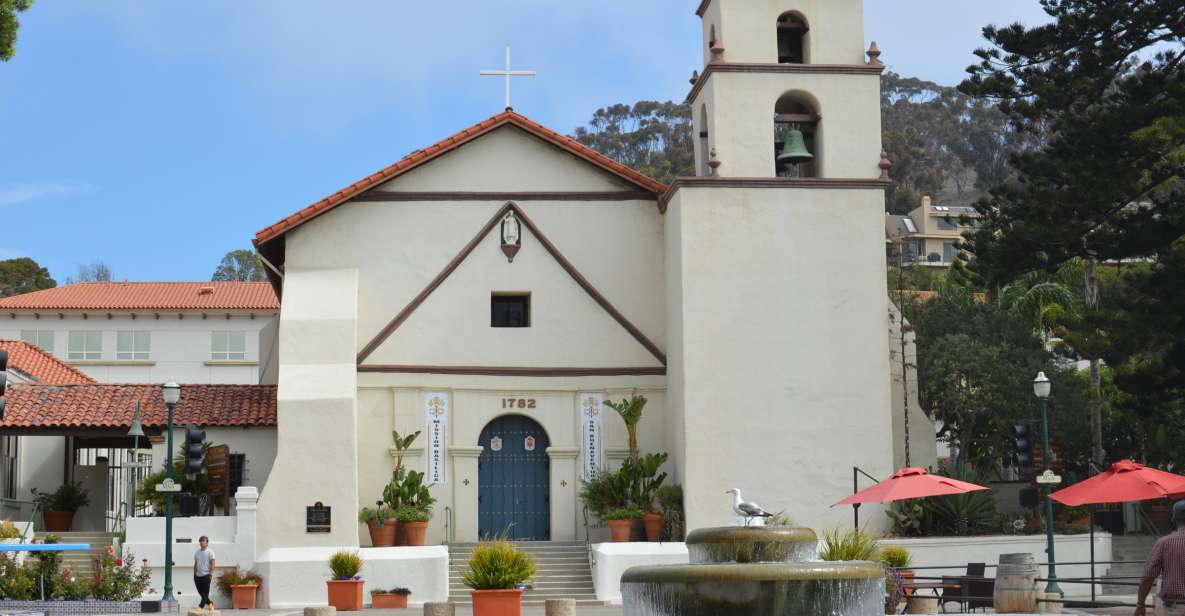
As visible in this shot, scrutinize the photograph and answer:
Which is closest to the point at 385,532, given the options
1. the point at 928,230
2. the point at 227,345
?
the point at 227,345

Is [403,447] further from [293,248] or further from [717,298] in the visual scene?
[717,298]

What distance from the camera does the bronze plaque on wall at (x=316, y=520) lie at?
2677cm

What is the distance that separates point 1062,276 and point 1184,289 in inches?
599

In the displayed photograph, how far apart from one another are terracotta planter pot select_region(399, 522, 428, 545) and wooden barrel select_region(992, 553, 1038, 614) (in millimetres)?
11247

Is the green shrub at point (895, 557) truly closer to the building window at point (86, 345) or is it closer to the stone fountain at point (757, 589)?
the stone fountain at point (757, 589)

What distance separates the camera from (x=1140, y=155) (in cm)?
2808

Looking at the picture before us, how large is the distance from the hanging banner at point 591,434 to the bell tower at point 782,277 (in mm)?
1480

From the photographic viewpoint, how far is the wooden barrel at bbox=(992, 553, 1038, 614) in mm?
19062

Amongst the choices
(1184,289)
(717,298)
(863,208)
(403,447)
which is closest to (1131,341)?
(1184,289)

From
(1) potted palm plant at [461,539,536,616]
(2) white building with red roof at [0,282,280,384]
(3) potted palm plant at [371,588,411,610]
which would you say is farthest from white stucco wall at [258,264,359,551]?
(2) white building with red roof at [0,282,280,384]

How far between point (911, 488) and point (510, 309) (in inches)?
379

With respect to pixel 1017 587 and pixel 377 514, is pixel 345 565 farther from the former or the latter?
pixel 1017 587

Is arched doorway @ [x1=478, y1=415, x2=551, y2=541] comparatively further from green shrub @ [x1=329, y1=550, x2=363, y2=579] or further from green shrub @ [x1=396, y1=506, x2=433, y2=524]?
green shrub @ [x1=329, y1=550, x2=363, y2=579]

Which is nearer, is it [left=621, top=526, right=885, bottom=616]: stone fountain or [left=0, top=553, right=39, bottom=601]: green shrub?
[left=621, top=526, right=885, bottom=616]: stone fountain
